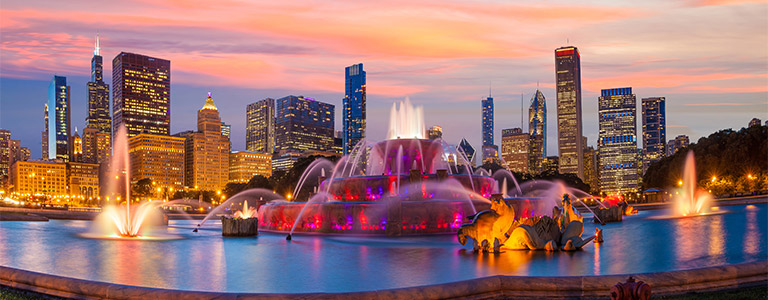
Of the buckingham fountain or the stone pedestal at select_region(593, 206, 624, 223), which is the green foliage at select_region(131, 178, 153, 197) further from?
the stone pedestal at select_region(593, 206, 624, 223)

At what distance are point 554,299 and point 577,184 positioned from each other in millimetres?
105639

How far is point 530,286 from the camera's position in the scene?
11859 millimetres

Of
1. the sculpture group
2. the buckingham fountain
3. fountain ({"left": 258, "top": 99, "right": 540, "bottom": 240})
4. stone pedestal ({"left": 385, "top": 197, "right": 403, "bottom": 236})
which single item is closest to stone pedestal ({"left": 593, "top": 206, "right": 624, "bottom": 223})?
the buckingham fountain

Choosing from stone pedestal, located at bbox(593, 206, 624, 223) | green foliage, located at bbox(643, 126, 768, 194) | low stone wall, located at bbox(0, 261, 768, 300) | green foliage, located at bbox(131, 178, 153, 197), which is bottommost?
green foliage, located at bbox(131, 178, 153, 197)

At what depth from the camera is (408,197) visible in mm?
34344

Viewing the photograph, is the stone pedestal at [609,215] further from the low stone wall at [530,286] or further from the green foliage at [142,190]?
the green foliage at [142,190]

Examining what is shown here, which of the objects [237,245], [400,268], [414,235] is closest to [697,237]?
[414,235]

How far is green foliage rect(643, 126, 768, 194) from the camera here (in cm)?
7012

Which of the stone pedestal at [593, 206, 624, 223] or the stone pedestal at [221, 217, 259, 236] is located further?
the stone pedestal at [593, 206, 624, 223]

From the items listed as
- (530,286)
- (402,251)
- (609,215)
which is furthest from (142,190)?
(530,286)

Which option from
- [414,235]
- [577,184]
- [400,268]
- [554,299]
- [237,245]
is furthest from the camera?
[577,184]

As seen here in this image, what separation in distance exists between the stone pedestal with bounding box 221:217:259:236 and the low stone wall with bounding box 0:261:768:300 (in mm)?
17471

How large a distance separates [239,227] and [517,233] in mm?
14966

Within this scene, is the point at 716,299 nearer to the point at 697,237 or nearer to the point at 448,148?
the point at 697,237
